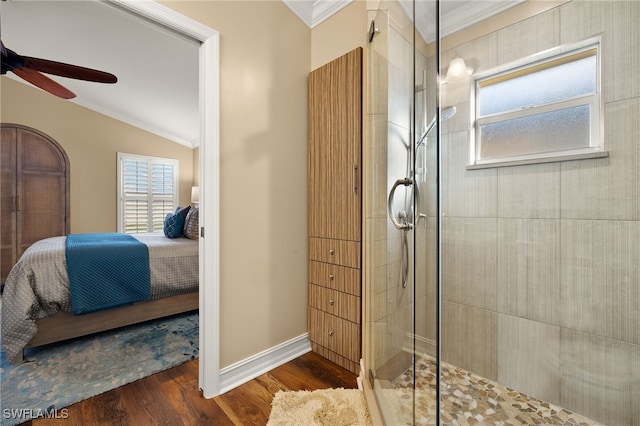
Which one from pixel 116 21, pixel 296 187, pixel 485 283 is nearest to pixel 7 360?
pixel 296 187

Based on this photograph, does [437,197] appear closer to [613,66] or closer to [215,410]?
[613,66]

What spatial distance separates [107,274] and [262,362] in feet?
4.80

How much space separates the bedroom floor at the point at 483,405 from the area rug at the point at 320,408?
1.11 ft

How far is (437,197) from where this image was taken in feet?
2.98

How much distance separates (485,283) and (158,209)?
532 centimetres

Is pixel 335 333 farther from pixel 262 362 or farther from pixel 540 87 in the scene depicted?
pixel 540 87

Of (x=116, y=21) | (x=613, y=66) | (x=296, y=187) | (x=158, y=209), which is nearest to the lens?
(x=613, y=66)

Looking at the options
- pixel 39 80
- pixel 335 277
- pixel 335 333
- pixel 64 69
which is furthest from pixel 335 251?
pixel 39 80

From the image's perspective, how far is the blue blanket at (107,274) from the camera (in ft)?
7.04

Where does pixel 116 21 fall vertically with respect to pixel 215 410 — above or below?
above

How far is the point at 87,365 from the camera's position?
187 centimetres

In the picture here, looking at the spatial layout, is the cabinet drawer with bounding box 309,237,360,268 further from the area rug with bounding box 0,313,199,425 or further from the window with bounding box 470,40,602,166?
the area rug with bounding box 0,313,199,425

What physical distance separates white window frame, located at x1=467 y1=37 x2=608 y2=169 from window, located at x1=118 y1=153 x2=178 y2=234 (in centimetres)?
516

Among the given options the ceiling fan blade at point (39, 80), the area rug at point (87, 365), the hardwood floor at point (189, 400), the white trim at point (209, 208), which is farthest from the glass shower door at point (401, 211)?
the ceiling fan blade at point (39, 80)
